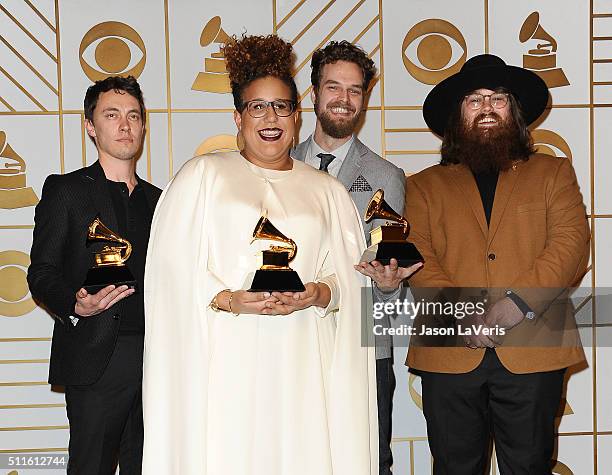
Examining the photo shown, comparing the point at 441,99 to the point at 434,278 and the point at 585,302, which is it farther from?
the point at 585,302

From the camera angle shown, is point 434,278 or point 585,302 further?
point 585,302

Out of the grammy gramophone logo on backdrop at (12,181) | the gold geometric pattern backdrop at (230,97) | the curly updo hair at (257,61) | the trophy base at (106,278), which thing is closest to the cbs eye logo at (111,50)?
the gold geometric pattern backdrop at (230,97)

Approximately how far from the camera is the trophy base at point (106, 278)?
3.08 meters

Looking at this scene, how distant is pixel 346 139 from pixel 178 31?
1.48m

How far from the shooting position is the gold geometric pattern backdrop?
4.71 meters

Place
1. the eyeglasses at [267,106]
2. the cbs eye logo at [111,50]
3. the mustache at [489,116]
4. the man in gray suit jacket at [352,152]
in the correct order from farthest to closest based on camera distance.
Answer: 1. the cbs eye logo at [111,50]
2. the man in gray suit jacket at [352,152]
3. the mustache at [489,116]
4. the eyeglasses at [267,106]

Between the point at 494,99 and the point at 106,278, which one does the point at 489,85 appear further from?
the point at 106,278

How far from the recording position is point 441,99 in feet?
12.5

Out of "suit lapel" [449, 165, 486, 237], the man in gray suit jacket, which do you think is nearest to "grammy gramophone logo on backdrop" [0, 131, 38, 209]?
the man in gray suit jacket

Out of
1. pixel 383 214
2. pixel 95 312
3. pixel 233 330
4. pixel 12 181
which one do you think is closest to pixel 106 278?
pixel 95 312

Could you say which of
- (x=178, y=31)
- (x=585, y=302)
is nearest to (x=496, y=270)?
(x=585, y=302)

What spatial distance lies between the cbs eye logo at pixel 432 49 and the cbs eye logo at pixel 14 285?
2588mm

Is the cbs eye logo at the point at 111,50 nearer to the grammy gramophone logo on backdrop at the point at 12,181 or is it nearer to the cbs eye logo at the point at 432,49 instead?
the grammy gramophone logo on backdrop at the point at 12,181

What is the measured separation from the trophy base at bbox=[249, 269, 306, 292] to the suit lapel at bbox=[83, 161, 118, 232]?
0.88 metres
